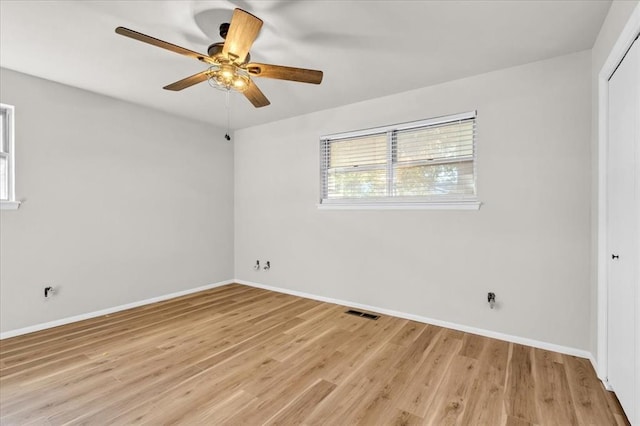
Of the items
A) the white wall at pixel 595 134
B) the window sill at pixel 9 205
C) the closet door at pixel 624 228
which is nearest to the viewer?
the closet door at pixel 624 228

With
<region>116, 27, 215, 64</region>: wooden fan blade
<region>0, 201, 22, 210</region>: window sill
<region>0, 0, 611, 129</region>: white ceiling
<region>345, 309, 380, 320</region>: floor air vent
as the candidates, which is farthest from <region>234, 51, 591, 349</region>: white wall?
<region>0, 201, 22, 210</region>: window sill

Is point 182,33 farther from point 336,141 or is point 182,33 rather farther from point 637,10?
point 637,10

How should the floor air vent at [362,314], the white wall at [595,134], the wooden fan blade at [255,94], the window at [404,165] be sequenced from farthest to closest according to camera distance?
the floor air vent at [362,314] < the window at [404,165] < the wooden fan blade at [255,94] < the white wall at [595,134]

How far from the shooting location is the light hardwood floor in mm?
1818

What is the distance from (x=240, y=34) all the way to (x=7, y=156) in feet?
9.48

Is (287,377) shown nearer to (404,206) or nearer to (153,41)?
(404,206)

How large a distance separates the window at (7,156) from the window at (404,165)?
3241 mm

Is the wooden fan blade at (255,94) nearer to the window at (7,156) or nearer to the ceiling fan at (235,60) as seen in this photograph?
the ceiling fan at (235,60)

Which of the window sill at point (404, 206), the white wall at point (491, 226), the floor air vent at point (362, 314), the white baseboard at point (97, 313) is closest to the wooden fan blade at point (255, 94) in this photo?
the white wall at point (491, 226)

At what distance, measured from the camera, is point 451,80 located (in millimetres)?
3137

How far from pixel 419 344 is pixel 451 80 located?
102 inches

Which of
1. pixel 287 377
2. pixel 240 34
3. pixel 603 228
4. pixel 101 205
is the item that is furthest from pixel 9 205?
pixel 603 228

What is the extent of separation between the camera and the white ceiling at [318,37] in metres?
2.02

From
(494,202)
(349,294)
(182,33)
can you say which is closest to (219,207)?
(349,294)
